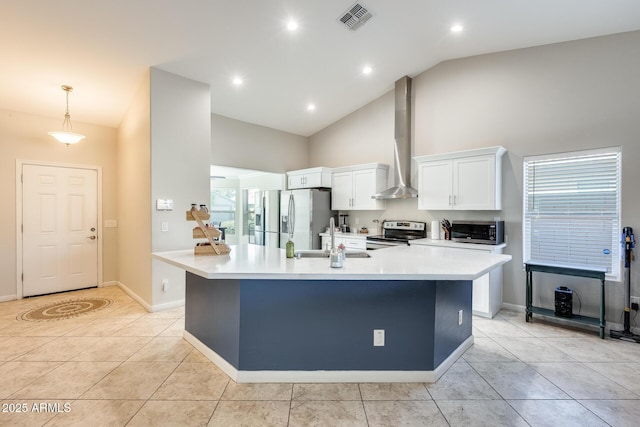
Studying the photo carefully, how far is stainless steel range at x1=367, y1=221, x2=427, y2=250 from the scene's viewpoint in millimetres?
4656

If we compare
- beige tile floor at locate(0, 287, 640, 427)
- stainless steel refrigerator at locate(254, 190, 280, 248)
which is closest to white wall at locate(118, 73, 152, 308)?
beige tile floor at locate(0, 287, 640, 427)

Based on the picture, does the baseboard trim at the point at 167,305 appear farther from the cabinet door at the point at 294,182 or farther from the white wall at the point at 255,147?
the cabinet door at the point at 294,182

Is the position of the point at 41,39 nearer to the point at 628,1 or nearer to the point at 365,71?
the point at 365,71

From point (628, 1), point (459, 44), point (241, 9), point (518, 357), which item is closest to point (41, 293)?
point (241, 9)

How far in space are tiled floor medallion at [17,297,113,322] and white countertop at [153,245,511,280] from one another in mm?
2218

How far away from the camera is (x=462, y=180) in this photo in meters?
4.13

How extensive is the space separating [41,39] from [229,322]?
332 centimetres

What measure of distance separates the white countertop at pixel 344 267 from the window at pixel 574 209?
5.96ft

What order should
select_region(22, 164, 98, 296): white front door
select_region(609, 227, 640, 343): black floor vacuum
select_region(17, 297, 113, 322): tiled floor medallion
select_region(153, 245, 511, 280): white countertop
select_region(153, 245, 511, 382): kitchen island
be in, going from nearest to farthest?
select_region(153, 245, 511, 280): white countertop < select_region(153, 245, 511, 382): kitchen island < select_region(609, 227, 640, 343): black floor vacuum < select_region(17, 297, 113, 322): tiled floor medallion < select_region(22, 164, 98, 296): white front door

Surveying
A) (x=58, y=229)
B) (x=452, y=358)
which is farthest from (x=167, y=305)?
(x=452, y=358)

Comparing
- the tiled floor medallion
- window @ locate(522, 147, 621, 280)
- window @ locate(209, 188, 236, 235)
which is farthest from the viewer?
window @ locate(209, 188, 236, 235)

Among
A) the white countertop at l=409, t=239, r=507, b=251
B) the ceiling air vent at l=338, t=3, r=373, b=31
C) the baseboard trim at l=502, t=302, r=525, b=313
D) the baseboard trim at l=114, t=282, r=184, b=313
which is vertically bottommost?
the baseboard trim at l=502, t=302, r=525, b=313

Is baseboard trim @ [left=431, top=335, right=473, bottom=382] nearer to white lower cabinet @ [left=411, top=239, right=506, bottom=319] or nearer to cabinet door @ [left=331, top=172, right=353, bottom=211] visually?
white lower cabinet @ [left=411, top=239, right=506, bottom=319]

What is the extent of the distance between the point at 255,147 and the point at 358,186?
214 centimetres
